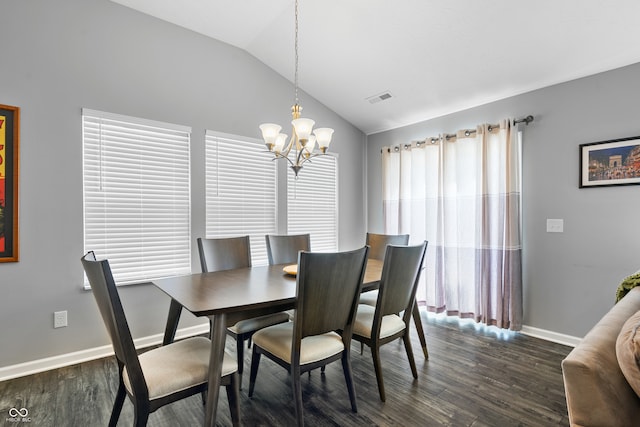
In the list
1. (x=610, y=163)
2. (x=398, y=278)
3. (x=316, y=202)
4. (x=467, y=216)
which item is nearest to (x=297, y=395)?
(x=398, y=278)

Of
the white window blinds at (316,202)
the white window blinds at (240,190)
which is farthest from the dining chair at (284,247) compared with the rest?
the white window blinds at (316,202)

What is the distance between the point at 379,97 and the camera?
155 inches

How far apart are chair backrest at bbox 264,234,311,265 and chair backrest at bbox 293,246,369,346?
1.29 meters

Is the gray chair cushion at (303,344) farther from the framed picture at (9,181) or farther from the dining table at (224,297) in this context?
the framed picture at (9,181)

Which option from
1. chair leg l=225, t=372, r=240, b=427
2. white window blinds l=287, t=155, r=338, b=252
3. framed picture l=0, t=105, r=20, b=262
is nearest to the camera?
chair leg l=225, t=372, r=240, b=427

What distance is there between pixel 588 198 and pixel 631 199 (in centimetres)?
28

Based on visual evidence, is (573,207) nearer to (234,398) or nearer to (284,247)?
(284,247)

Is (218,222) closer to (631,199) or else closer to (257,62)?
(257,62)

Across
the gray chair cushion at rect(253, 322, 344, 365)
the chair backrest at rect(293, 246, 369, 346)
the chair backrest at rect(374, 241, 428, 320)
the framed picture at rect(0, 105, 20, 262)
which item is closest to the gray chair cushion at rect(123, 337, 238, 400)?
the gray chair cushion at rect(253, 322, 344, 365)

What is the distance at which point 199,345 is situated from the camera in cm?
184

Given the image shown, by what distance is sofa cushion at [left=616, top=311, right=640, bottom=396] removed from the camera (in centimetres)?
94

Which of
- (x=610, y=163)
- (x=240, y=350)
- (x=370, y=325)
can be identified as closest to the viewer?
(x=370, y=325)

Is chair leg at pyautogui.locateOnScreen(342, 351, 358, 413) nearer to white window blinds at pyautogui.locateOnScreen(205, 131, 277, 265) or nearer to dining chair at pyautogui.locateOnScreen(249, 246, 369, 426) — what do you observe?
dining chair at pyautogui.locateOnScreen(249, 246, 369, 426)

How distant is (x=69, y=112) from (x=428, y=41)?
126 inches
